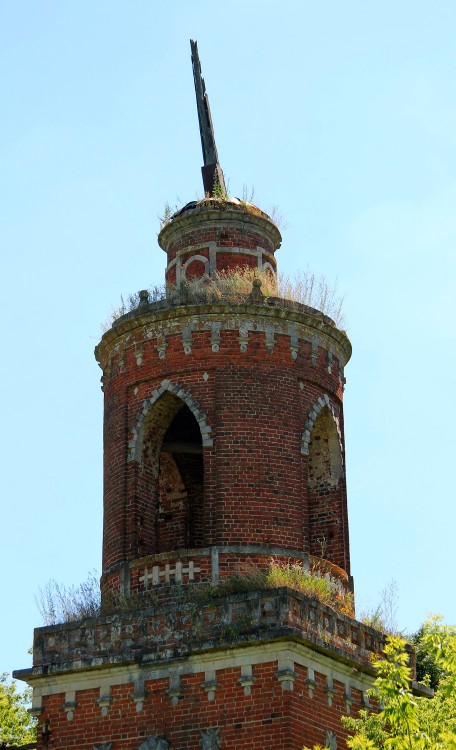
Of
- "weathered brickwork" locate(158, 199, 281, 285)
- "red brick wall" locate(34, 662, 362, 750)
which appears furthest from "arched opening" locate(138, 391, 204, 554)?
"red brick wall" locate(34, 662, 362, 750)

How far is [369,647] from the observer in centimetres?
2367

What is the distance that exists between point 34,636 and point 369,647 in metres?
5.07

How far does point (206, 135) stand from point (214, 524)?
26.6 feet

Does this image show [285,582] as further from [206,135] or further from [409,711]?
[206,135]

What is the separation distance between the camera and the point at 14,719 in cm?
3369

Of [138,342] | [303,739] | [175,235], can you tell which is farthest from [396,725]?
[175,235]

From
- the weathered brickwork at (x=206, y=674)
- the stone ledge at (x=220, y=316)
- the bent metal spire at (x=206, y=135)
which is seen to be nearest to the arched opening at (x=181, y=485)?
the stone ledge at (x=220, y=316)

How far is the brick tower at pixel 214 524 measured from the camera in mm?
A: 21906

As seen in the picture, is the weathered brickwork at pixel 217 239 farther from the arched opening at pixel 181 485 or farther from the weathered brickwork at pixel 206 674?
the weathered brickwork at pixel 206 674

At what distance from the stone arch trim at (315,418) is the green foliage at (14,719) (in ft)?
36.2

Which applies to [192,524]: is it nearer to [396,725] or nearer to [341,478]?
[341,478]

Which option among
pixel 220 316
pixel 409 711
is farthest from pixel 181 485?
pixel 409 711

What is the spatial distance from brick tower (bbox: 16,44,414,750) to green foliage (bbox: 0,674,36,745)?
9.13 metres

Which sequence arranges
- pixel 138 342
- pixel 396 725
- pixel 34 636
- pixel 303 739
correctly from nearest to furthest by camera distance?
pixel 396 725 < pixel 303 739 < pixel 34 636 < pixel 138 342
